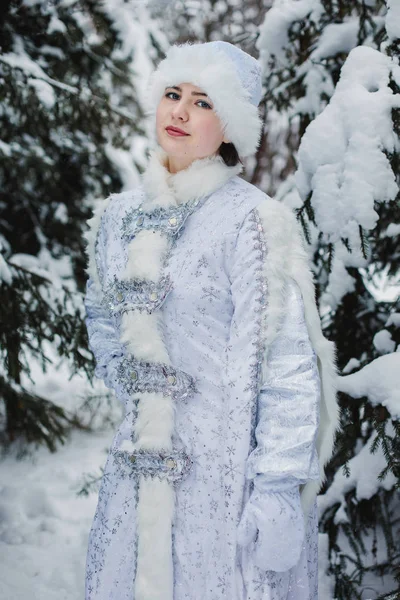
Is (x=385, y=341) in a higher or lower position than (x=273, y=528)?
higher

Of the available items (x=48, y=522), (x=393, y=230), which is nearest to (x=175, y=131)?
(x=393, y=230)

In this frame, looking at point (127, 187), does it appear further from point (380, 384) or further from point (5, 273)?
point (380, 384)

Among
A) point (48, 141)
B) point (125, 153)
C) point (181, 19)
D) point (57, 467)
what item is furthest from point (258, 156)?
point (57, 467)

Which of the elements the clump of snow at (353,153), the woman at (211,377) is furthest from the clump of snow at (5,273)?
the clump of snow at (353,153)

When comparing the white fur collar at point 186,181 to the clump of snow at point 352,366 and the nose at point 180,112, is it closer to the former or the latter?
the nose at point 180,112

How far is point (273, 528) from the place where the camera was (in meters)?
1.51

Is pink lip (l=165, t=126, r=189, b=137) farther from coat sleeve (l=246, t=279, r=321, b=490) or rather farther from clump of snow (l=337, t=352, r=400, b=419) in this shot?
clump of snow (l=337, t=352, r=400, b=419)

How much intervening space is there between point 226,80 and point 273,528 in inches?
52.9

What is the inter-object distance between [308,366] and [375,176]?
1034 mm

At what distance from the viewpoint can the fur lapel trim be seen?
1.74 metres

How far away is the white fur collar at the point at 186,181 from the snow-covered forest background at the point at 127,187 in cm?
69

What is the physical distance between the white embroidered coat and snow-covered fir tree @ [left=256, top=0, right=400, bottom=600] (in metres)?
0.67

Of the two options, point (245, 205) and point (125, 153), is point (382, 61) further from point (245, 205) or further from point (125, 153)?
point (125, 153)

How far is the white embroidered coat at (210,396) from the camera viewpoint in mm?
1646
